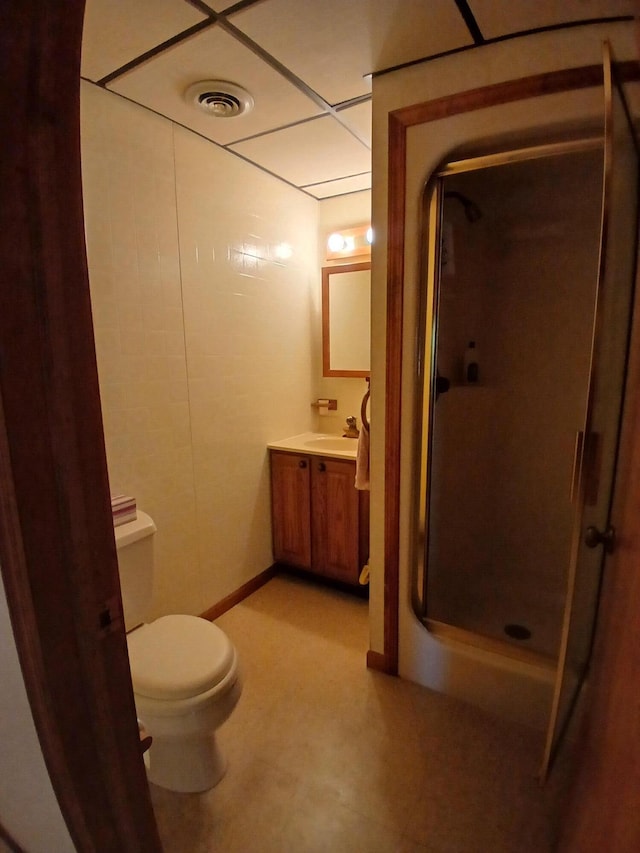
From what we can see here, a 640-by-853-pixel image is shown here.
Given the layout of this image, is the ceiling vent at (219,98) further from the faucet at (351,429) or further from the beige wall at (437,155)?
the faucet at (351,429)

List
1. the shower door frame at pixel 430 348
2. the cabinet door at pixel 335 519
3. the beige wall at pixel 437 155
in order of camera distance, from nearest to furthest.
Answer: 1. the beige wall at pixel 437 155
2. the shower door frame at pixel 430 348
3. the cabinet door at pixel 335 519

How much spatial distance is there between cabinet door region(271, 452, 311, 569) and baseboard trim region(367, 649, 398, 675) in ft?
2.48

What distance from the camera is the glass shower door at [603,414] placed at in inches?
40.4

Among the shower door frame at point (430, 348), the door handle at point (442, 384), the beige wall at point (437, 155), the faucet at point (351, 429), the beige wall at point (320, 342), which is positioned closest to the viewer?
the beige wall at point (437, 155)

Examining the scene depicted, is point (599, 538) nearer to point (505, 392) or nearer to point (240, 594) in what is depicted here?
point (505, 392)

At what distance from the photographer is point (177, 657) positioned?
1372mm

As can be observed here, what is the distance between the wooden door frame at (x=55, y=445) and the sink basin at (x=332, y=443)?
1958mm

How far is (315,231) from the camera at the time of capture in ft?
9.07

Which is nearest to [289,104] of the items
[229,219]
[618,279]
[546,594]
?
[229,219]

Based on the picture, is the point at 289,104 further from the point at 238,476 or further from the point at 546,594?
the point at 546,594

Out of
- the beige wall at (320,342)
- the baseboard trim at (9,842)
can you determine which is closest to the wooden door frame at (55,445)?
the baseboard trim at (9,842)

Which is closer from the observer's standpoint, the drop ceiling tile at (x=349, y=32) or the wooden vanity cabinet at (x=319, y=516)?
the drop ceiling tile at (x=349, y=32)

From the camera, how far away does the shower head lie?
6.13 feet

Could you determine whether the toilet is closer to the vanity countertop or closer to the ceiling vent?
the vanity countertop
